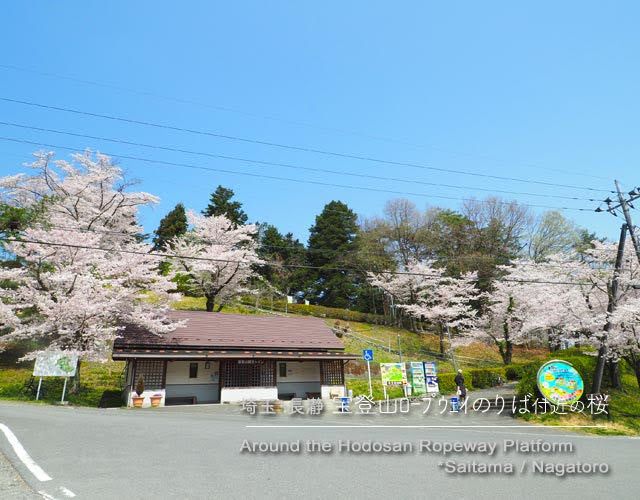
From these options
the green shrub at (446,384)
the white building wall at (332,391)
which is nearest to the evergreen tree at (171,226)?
the white building wall at (332,391)

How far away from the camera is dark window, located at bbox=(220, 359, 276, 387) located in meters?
20.3

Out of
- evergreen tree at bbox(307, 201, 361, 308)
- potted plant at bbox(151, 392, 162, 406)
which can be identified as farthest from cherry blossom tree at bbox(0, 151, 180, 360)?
evergreen tree at bbox(307, 201, 361, 308)

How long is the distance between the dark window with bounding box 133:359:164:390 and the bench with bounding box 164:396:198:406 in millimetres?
1135

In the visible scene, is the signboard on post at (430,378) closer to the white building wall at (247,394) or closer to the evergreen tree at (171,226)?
the white building wall at (247,394)

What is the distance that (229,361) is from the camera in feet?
67.1

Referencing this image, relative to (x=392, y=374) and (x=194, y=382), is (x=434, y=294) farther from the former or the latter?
(x=194, y=382)

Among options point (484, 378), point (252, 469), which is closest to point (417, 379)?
point (484, 378)

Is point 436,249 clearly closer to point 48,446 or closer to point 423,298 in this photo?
point 423,298

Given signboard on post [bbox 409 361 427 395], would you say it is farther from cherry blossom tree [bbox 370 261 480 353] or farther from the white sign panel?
the white sign panel

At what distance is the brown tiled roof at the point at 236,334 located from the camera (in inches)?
779

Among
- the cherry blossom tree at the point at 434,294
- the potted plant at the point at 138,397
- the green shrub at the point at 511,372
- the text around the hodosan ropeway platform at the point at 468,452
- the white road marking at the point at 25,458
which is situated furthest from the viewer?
the cherry blossom tree at the point at 434,294

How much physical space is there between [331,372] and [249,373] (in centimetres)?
463

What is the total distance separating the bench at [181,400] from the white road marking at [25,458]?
36.4 feet

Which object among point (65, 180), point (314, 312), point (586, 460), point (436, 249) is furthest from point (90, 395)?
point (436, 249)
